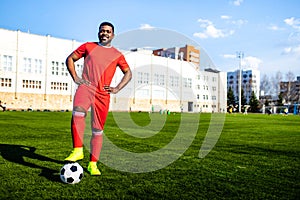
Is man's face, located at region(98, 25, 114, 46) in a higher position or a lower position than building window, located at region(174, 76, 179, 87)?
lower

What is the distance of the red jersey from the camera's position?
16.6 ft

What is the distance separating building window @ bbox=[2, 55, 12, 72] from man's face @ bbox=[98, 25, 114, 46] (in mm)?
49790

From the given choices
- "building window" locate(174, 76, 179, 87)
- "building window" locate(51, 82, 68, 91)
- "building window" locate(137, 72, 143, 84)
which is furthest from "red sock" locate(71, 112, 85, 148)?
"building window" locate(174, 76, 179, 87)

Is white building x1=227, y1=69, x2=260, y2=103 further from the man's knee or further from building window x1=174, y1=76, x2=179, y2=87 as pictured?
the man's knee

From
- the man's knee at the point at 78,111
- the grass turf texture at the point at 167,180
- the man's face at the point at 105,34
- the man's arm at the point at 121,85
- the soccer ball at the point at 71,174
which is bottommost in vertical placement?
the grass turf texture at the point at 167,180

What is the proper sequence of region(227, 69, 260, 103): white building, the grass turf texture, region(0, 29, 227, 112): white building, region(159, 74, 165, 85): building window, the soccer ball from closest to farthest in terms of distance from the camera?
the grass turf texture
the soccer ball
region(0, 29, 227, 112): white building
region(159, 74, 165, 85): building window
region(227, 69, 260, 103): white building

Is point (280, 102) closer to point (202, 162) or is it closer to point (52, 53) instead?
point (52, 53)

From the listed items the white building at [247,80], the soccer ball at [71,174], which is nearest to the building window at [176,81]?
the soccer ball at [71,174]

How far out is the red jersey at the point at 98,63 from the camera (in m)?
5.04

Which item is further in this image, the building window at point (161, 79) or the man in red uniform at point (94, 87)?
the building window at point (161, 79)

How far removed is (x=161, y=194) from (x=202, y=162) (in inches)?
105

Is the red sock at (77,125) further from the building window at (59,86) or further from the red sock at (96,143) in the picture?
the building window at (59,86)

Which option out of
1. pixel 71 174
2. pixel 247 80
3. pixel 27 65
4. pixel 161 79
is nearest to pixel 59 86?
pixel 27 65

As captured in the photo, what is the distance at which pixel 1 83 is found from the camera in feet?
161
